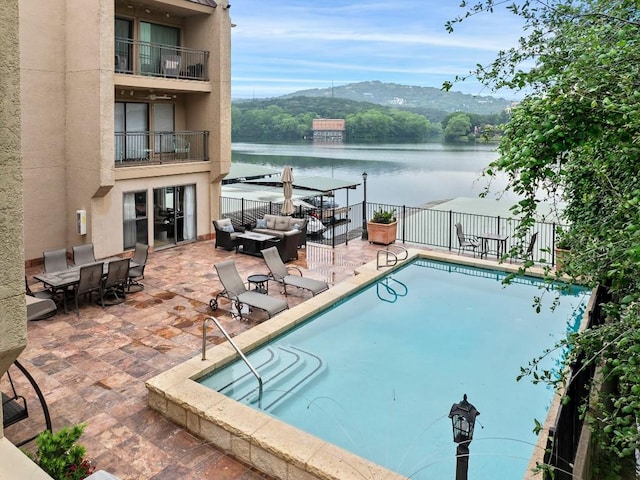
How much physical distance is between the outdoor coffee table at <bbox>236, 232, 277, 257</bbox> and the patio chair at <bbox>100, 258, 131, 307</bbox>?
503cm

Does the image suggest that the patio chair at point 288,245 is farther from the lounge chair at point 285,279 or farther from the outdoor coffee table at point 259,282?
the outdoor coffee table at point 259,282

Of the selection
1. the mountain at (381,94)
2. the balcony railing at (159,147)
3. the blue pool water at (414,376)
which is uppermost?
the mountain at (381,94)

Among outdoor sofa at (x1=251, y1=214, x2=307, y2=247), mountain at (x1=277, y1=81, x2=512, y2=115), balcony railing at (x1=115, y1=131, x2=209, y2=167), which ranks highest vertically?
mountain at (x1=277, y1=81, x2=512, y2=115)

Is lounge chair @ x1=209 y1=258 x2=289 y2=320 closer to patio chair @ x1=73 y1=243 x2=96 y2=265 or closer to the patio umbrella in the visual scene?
patio chair @ x1=73 y1=243 x2=96 y2=265

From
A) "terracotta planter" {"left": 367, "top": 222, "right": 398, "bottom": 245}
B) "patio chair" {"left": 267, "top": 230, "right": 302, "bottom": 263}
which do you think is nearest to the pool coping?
"patio chair" {"left": 267, "top": 230, "right": 302, "bottom": 263}

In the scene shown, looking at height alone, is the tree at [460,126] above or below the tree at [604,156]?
above

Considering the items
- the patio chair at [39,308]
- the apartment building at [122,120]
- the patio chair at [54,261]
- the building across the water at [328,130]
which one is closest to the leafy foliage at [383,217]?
the apartment building at [122,120]

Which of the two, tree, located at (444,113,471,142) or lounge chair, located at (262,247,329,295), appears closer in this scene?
tree, located at (444,113,471,142)

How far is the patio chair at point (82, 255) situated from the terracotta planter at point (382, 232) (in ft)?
30.3

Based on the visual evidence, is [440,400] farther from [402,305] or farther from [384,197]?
[384,197]

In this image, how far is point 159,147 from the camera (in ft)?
59.1

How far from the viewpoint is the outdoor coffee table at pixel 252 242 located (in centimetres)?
1636

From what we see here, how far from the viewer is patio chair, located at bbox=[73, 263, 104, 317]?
1102cm

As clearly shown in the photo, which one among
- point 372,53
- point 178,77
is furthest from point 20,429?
point 372,53
